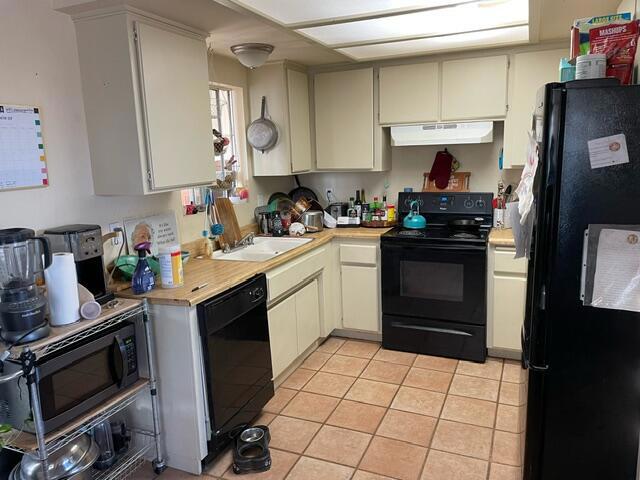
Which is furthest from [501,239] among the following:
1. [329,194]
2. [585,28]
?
[585,28]

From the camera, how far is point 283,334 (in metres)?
3.13

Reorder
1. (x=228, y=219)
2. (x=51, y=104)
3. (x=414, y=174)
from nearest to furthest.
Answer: (x=51, y=104) < (x=228, y=219) < (x=414, y=174)

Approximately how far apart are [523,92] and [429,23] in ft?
3.58

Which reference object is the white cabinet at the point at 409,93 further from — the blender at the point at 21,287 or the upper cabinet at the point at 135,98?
the blender at the point at 21,287

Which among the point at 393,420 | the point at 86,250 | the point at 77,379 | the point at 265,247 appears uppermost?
the point at 86,250

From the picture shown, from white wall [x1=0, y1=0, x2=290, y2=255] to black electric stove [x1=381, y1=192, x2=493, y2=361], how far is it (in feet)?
6.35

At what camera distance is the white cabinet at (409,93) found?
3.61 m

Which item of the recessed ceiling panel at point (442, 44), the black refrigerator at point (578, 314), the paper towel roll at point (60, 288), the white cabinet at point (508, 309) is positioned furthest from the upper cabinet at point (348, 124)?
the paper towel roll at point (60, 288)

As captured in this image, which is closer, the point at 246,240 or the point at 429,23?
the point at 429,23

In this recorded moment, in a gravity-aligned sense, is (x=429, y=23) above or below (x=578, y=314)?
above

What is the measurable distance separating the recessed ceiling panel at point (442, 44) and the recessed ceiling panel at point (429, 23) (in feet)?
0.46

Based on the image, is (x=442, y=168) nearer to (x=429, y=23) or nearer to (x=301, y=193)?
(x=301, y=193)

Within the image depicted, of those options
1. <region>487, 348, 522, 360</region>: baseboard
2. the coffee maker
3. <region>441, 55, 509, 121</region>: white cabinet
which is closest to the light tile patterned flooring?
<region>487, 348, 522, 360</region>: baseboard

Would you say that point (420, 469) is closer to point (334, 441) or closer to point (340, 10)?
point (334, 441)
